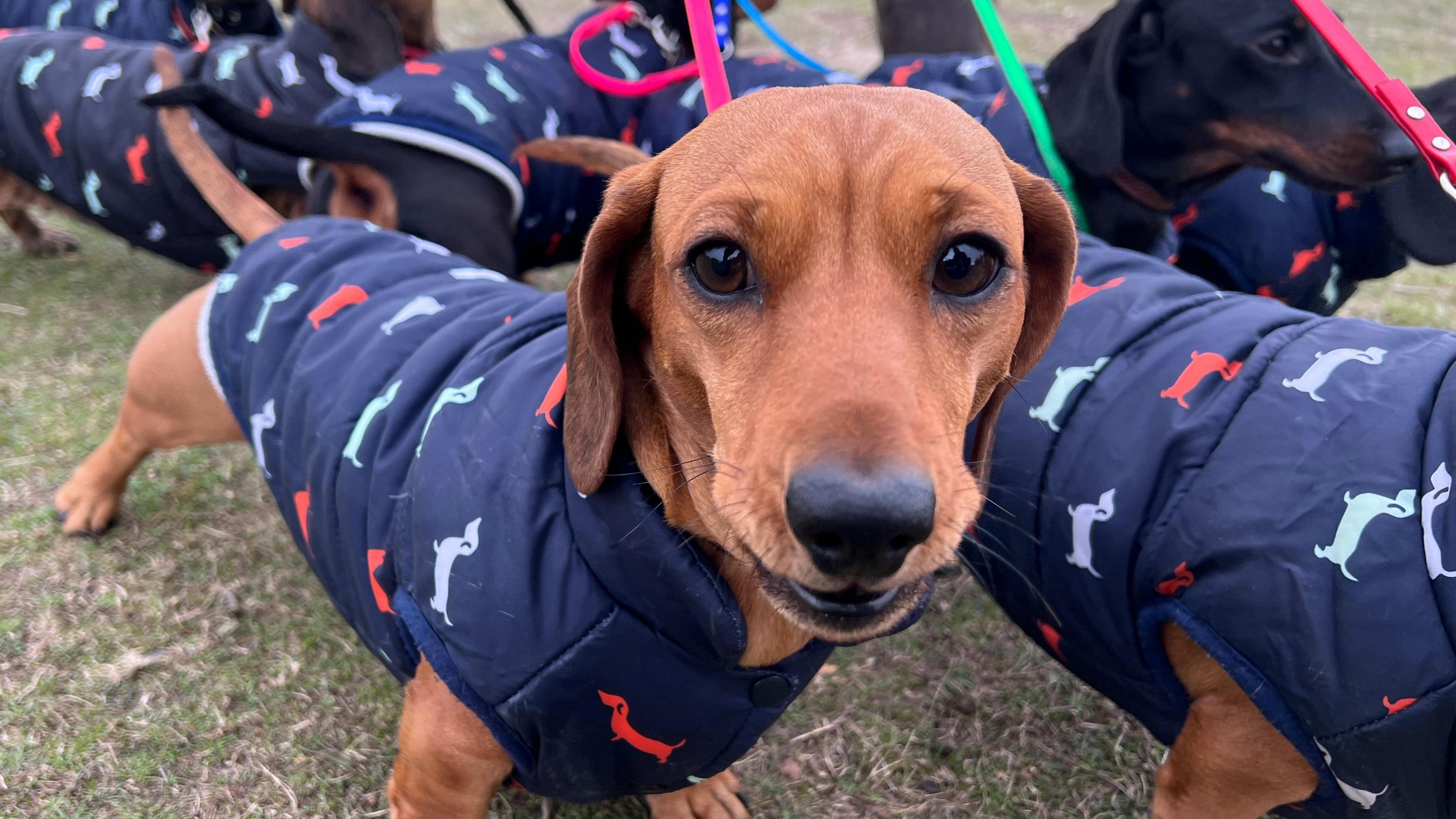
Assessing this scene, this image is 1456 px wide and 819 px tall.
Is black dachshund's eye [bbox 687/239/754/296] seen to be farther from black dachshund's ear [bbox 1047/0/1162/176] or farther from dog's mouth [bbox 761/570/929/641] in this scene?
black dachshund's ear [bbox 1047/0/1162/176]

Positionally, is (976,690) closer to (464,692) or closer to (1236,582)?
(1236,582)

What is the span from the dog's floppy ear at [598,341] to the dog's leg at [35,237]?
14.1ft

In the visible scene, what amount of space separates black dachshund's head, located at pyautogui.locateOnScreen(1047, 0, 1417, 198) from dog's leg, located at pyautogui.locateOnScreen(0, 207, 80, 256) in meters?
4.65

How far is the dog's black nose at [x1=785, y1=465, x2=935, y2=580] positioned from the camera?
1115mm

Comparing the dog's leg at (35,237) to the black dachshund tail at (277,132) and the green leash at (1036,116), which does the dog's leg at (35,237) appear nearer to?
the black dachshund tail at (277,132)

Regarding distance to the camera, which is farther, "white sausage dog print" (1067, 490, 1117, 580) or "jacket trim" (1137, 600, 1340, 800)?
"white sausage dog print" (1067, 490, 1117, 580)

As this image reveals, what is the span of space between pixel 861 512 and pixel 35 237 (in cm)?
514

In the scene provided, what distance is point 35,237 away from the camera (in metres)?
4.70

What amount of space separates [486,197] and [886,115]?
2.13 metres

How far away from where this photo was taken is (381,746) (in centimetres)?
237

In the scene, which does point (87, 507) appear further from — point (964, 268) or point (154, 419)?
point (964, 268)

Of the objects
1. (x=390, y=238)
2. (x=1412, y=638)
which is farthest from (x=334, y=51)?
(x=1412, y=638)

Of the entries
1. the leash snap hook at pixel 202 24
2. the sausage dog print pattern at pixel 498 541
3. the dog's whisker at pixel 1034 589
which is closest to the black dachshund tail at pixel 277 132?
the sausage dog print pattern at pixel 498 541

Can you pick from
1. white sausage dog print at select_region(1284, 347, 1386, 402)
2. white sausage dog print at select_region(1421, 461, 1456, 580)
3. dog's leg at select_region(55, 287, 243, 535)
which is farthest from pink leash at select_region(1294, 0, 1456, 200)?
dog's leg at select_region(55, 287, 243, 535)
